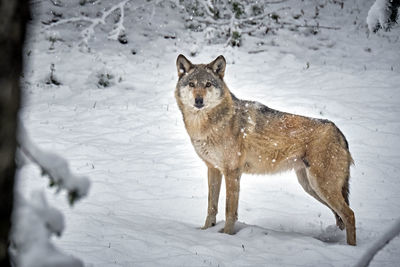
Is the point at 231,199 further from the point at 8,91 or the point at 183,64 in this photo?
the point at 8,91

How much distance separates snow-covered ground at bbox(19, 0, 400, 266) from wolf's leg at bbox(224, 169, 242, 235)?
8.1 inches

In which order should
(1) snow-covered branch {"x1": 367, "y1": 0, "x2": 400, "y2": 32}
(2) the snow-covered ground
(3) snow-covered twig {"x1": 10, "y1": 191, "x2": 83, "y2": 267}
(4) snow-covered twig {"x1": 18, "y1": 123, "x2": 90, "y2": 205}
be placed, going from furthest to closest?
(2) the snow-covered ground, (1) snow-covered branch {"x1": 367, "y1": 0, "x2": 400, "y2": 32}, (4) snow-covered twig {"x1": 18, "y1": 123, "x2": 90, "y2": 205}, (3) snow-covered twig {"x1": 10, "y1": 191, "x2": 83, "y2": 267}

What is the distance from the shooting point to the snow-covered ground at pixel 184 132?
4.24 m

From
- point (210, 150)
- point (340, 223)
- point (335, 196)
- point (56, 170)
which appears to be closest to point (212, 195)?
point (210, 150)

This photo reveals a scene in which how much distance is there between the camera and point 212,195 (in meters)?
5.25

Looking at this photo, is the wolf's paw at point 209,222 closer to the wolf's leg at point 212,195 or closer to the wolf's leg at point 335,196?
the wolf's leg at point 212,195

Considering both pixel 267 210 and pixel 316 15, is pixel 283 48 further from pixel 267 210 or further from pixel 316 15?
pixel 267 210

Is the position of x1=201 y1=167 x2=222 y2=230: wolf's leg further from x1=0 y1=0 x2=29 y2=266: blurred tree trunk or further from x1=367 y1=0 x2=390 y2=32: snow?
x1=0 y1=0 x2=29 y2=266: blurred tree trunk

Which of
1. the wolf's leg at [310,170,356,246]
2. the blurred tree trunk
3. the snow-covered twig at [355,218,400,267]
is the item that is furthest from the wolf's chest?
the blurred tree trunk

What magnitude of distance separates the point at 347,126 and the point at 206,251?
5771 millimetres

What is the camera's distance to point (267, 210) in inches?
226

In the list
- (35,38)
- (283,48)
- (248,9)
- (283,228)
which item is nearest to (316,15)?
(283,48)

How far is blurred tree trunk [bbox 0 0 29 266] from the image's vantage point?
57.3 inches

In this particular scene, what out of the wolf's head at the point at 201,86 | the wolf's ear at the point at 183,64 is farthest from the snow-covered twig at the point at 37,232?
the wolf's ear at the point at 183,64
